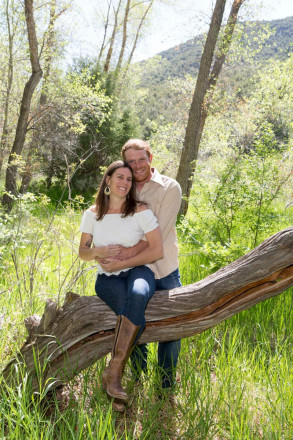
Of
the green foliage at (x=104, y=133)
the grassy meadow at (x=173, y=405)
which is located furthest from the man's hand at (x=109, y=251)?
the green foliage at (x=104, y=133)

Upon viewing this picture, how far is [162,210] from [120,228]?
0.34 m

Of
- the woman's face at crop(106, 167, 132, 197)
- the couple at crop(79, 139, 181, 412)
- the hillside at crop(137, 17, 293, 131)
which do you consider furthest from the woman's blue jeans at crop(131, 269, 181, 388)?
the hillside at crop(137, 17, 293, 131)

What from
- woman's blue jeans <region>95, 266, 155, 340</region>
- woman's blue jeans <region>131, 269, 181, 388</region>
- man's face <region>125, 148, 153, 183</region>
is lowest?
woman's blue jeans <region>131, 269, 181, 388</region>

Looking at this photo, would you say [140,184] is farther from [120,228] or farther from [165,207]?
[120,228]

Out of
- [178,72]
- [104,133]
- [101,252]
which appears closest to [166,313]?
[101,252]

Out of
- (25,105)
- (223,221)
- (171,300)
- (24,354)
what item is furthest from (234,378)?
(25,105)

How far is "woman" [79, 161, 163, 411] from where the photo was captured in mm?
2264

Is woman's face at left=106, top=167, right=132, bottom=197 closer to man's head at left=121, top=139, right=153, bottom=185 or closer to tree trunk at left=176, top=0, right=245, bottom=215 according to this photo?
man's head at left=121, top=139, right=153, bottom=185

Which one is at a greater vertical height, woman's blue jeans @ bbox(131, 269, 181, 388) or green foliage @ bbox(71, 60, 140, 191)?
green foliage @ bbox(71, 60, 140, 191)

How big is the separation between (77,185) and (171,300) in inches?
527

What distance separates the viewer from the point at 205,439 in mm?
2451

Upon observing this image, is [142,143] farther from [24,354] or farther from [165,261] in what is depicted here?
[24,354]

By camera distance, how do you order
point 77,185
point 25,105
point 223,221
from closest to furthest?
point 223,221 < point 25,105 < point 77,185

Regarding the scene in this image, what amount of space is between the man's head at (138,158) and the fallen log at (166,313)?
875 millimetres
